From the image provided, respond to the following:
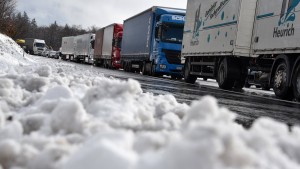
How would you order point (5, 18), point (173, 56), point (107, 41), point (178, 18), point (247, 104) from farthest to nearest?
point (107, 41) < point (5, 18) < point (173, 56) < point (178, 18) < point (247, 104)

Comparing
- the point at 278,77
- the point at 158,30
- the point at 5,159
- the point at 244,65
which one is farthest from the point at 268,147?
the point at 158,30

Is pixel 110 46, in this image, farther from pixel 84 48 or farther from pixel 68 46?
pixel 68 46

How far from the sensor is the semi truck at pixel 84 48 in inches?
2120

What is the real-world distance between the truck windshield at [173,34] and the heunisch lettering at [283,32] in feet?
36.7

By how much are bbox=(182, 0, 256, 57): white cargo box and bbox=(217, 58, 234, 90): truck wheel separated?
15.6 inches

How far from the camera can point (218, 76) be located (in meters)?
17.1

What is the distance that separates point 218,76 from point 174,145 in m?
15.7

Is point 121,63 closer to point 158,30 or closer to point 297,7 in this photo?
point 158,30

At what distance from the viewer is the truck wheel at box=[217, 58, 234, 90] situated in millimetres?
16123

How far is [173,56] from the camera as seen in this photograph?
24688 millimetres

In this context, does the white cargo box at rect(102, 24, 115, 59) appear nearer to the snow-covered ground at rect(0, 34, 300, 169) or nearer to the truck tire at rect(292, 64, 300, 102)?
the truck tire at rect(292, 64, 300, 102)

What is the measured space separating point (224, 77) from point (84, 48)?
42.4 m

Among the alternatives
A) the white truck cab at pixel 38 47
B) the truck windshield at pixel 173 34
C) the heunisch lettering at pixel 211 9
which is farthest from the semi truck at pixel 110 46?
the white truck cab at pixel 38 47

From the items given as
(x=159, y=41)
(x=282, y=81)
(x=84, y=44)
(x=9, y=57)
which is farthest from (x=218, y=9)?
(x=84, y=44)
